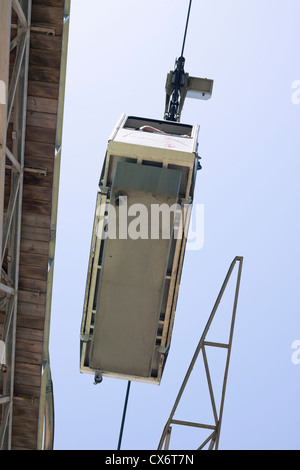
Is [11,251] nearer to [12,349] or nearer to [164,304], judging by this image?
[12,349]

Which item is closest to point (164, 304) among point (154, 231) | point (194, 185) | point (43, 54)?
point (154, 231)

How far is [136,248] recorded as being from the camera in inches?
351

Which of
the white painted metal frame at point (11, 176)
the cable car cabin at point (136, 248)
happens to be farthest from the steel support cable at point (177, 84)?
the white painted metal frame at point (11, 176)

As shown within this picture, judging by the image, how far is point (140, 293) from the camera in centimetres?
909

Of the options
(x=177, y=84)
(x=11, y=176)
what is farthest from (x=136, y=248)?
(x=177, y=84)

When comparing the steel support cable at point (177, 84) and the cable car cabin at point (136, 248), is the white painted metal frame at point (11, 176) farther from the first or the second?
the steel support cable at point (177, 84)

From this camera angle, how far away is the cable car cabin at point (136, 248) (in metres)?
8.71

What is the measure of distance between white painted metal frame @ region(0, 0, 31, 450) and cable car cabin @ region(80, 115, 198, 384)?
133cm

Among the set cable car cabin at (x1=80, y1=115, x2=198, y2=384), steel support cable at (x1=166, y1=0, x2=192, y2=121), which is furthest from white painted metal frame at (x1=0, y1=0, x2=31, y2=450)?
steel support cable at (x1=166, y1=0, x2=192, y2=121)

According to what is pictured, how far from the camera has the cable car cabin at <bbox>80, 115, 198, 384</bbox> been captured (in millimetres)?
8711

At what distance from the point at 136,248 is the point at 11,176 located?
2.16 metres

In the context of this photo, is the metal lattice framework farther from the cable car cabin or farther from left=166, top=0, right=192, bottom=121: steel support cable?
left=166, top=0, right=192, bottom=121: steel support cable

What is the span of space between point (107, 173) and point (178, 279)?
6.79 feet

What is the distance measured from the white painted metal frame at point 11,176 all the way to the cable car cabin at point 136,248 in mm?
1332
